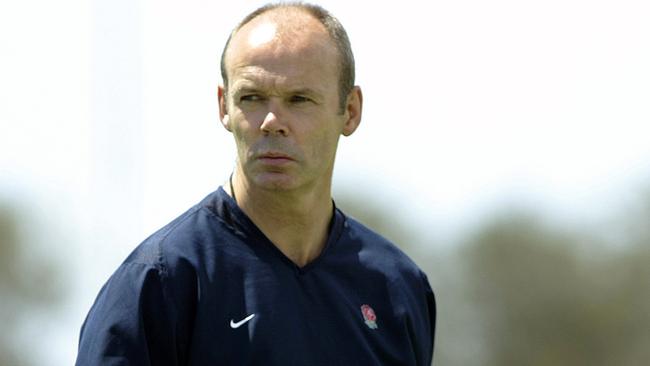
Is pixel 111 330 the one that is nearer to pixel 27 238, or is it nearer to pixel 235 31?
pixel 235 31

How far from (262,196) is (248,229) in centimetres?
13

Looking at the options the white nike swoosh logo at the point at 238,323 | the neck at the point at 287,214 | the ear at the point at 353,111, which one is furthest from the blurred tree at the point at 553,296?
the white nike swoosh logo at the point at 238,323

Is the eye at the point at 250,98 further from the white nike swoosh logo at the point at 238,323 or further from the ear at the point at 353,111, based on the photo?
the white nike swoosh logo at the point at 238,323

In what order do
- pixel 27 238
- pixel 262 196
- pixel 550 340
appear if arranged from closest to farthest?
1. pixel 262 196
2. pixel 27 238
3. pixel 550 340

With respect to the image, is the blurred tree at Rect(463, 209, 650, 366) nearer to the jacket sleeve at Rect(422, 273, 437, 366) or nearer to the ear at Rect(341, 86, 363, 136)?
the jacket sleeve at Rect(422, 273, 437, 366)

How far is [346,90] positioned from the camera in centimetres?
723

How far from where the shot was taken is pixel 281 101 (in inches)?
272

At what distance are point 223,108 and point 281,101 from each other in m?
0.34

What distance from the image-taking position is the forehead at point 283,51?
6.92 m

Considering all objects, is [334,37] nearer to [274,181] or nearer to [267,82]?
[267,82]

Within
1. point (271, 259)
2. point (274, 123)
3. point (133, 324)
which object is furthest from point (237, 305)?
point (274, 123)

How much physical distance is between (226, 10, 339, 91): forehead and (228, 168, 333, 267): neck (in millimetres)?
403

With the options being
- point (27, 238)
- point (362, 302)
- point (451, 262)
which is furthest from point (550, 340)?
point (362, 302)

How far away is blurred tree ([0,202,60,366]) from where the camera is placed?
27.1 meters
